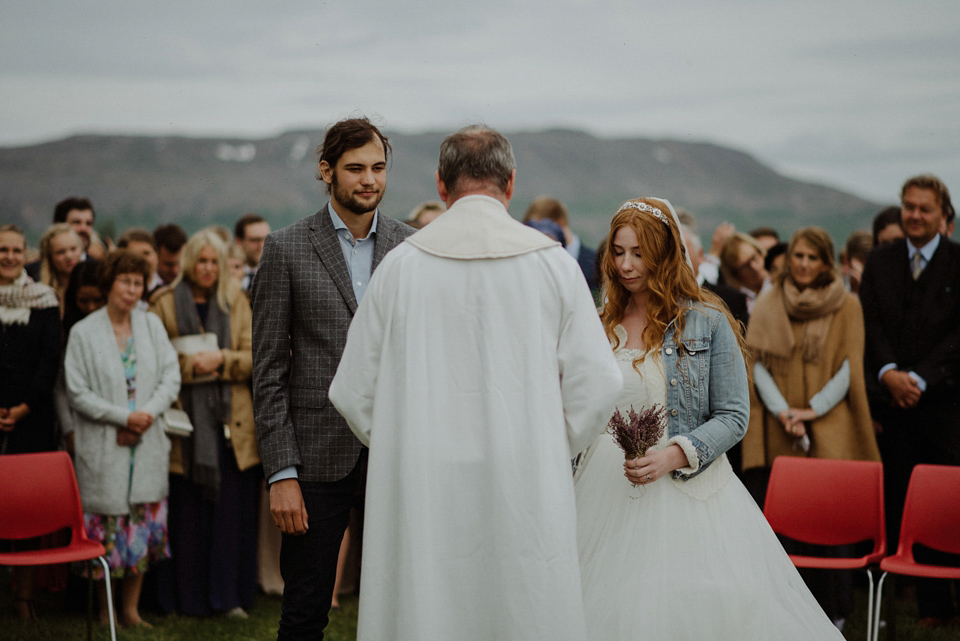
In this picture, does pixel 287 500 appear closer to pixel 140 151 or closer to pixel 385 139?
pixel 385 139

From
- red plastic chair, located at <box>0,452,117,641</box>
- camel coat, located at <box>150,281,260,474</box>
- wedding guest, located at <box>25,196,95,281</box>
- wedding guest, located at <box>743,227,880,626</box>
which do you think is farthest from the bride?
wedding guest, located at <box>25,196,95,281</box>

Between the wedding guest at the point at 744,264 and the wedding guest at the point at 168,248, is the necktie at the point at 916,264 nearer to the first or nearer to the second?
the wedding guest at the point at 744,264

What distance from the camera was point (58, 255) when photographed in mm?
5605

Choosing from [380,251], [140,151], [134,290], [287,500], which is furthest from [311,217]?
[140,151]

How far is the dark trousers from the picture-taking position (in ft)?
9.63

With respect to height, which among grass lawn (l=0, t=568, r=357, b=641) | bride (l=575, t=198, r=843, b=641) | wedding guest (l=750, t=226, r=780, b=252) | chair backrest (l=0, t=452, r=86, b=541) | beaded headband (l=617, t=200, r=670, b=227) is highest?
beaded headband (l=617, t=200, r=670, b=227)

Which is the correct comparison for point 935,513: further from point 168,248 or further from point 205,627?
point 168,248

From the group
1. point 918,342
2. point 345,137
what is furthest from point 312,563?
point 918,342

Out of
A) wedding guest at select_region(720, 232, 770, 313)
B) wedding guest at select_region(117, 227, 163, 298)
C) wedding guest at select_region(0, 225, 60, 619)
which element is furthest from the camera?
wedding guest at select_region(720, 232, 770, 313)

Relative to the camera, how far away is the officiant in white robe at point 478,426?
2.46m

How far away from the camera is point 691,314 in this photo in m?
3.03

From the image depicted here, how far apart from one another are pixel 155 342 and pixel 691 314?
3283 millimetres

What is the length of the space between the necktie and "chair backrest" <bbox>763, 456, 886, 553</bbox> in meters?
1.58

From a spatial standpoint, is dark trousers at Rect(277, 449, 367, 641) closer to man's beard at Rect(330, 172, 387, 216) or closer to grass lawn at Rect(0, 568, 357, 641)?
man's beard at Rect(330, 172, 387, 216)
